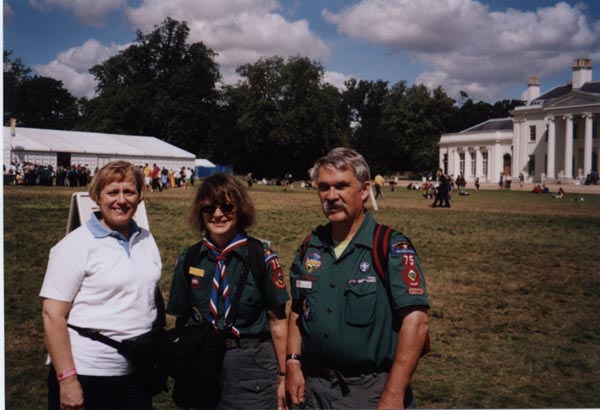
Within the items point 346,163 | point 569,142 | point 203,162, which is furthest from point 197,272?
point 569,142

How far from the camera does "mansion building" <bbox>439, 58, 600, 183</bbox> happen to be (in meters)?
22.4

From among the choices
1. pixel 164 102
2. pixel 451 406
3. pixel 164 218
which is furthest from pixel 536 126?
pixel 451 406

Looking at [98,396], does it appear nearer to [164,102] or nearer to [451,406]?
[451,406]

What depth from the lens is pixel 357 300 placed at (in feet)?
7.59

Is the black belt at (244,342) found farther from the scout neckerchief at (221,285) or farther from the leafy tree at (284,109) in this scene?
the leafy tree at (284,109)

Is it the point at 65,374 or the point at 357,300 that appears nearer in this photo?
the point at 357,300

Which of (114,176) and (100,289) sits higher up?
(114,176)

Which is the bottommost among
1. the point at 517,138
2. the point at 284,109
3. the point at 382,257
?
the point at 382,257

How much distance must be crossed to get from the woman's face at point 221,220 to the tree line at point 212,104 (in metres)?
2.55

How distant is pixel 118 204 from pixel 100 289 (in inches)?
15.9

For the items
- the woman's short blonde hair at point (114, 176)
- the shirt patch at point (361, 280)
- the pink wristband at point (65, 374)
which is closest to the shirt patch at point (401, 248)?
the shirt patch at point (361, 280)

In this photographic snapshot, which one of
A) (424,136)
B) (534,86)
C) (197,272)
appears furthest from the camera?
(424,136)

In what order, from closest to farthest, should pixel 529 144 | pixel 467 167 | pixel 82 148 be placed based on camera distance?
pixel 82 148 < pixel 529 144 < pixel 467 167

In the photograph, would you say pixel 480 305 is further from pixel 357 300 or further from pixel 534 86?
pixel 357 300
